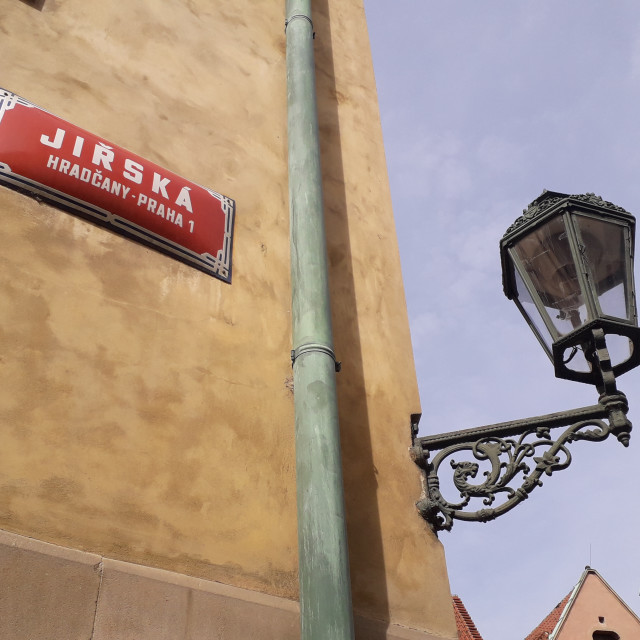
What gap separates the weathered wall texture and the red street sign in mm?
75

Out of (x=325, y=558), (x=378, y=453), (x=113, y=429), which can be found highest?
(x=378, y=453)

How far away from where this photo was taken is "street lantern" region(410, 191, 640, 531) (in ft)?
11.0

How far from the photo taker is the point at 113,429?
2.81 metres

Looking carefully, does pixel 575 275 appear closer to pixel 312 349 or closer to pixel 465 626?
pixel 312 349

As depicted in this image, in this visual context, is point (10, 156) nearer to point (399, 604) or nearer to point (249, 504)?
point (249, 504)

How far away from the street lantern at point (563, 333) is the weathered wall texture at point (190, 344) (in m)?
0.26

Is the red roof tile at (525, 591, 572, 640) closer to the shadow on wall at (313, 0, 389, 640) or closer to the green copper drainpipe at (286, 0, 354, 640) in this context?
the shadow on wall at (313, 0, 389, 640)

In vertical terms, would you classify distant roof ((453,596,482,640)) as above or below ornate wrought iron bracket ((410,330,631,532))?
above

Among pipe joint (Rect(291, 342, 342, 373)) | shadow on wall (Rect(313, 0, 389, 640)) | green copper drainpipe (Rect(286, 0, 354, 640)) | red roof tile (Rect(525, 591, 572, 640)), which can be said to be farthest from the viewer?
red roof tile (Rect(525, 591, 572, 640))

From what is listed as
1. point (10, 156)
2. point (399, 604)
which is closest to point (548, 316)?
point (399, 604)

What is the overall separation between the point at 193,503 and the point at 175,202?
4.26 ft

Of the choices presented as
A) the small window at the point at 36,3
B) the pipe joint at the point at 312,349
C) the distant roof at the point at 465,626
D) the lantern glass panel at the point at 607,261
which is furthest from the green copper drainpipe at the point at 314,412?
the distant roof at the point at 465,626

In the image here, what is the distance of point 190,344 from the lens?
324cm

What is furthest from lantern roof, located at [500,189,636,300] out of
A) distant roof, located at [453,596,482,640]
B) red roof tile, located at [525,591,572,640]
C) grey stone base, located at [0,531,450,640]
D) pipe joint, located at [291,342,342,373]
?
red roof tile, located at [525,591,572,640]
